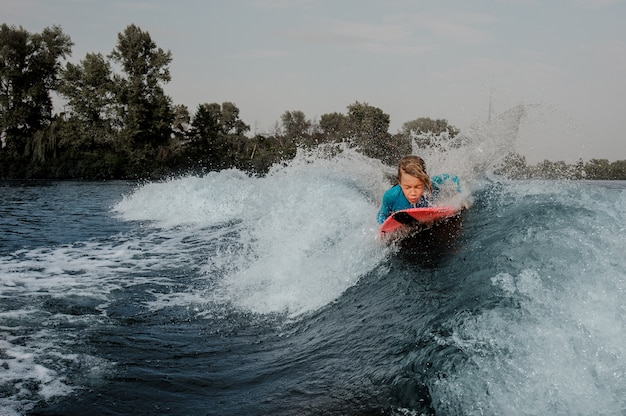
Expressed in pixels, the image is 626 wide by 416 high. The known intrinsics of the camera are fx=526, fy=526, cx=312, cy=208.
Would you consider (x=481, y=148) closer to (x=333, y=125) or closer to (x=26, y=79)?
(x=26, y=79)

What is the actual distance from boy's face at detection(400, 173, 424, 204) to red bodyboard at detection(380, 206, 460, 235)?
1.08ft

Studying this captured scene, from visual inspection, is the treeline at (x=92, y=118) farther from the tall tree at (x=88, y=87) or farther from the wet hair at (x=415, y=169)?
the wet hair at (x=415, y=169)

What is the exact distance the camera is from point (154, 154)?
5675cm

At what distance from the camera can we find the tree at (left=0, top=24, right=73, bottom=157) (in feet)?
172

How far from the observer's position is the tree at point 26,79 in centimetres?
5244

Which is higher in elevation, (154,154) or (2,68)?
(2,68)

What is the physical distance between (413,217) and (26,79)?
5915cm

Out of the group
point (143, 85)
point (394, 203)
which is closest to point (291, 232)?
point (394, 203)

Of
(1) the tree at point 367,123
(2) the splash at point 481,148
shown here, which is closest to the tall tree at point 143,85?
(1) the tree at point 367,123

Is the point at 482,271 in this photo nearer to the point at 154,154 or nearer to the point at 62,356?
the point at 62,356

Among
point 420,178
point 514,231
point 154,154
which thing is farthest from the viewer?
point 154,154

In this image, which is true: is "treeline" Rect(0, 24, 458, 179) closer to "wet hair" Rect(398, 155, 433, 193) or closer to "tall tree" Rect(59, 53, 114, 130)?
"tall tree" Rect(59, 53, 114, 130)

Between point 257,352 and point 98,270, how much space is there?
4334mm

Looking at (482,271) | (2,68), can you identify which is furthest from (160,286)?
(2,68)
